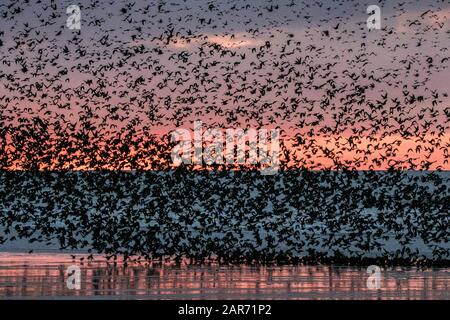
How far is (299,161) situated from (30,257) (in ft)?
24.2

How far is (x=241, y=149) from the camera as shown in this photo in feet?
88.9

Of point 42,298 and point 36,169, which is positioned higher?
point 36,169

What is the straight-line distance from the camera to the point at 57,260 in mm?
24828

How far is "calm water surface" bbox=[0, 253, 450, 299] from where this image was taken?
18492 millimetres

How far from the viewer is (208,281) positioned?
67.7 feet

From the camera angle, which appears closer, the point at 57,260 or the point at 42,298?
the point at 42,298

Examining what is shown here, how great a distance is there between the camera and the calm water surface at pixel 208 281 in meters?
18.5
